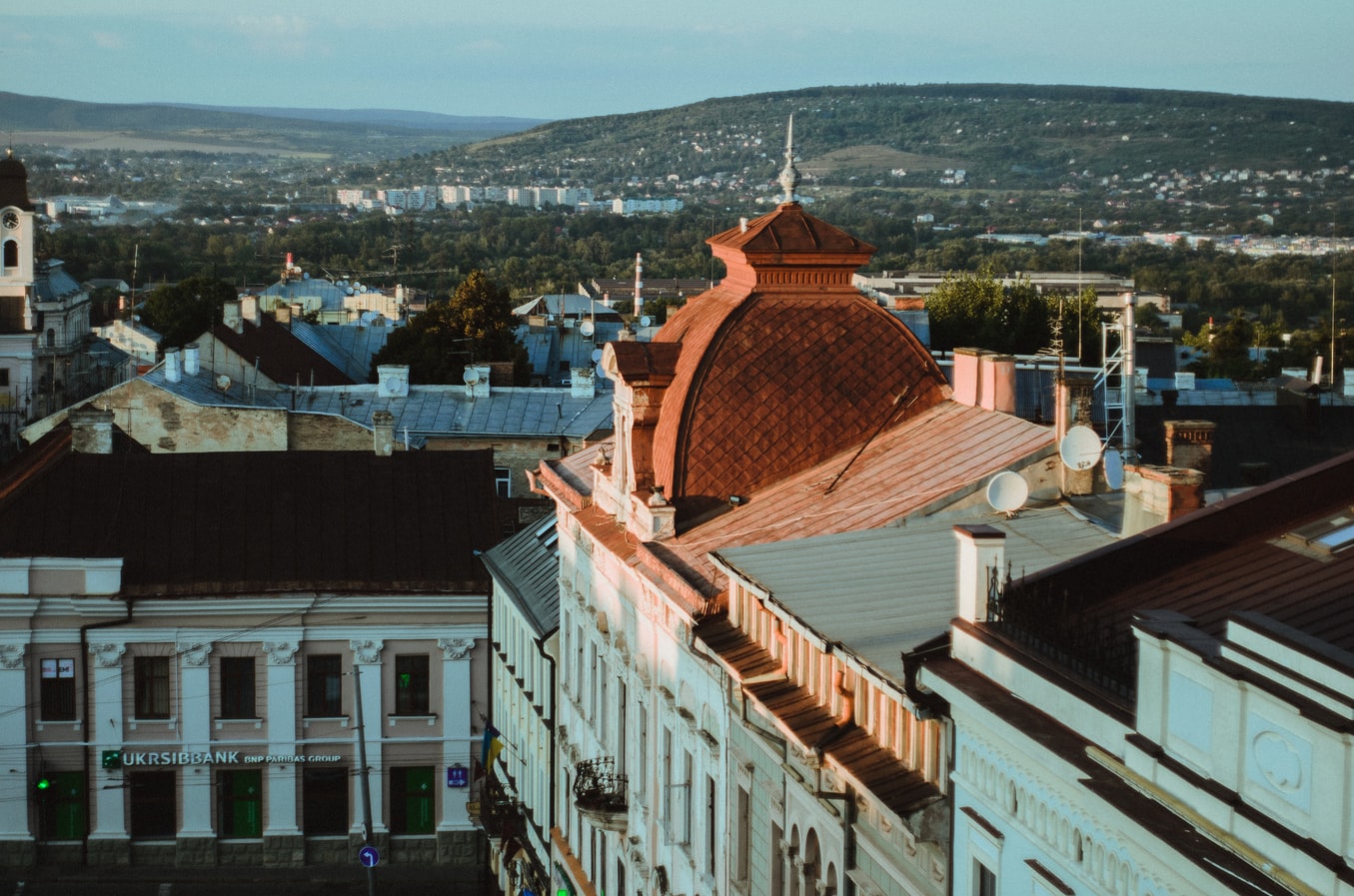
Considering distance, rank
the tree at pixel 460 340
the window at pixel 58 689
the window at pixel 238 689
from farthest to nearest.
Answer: the tree at pixel 460 340 < the window at pixel 238 689 < the window at pixel 58 689

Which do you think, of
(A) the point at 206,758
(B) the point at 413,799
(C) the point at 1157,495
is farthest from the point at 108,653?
(C) the point at 1157,495

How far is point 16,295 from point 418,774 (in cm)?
7140

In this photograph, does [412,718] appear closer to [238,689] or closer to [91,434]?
[238,689]

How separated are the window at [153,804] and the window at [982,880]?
31454mm

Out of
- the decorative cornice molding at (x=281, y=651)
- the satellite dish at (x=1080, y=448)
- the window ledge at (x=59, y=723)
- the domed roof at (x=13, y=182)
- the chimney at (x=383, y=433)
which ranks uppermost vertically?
the domed roof at (x=13, y=182)

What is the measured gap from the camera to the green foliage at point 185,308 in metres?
118

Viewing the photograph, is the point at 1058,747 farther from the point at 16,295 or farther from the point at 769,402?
the point at 16,295

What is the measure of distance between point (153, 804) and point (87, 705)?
95.5 inches

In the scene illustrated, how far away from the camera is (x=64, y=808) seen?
43031mm

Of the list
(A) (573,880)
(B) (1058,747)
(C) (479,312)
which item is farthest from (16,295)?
(B) (1058,747)

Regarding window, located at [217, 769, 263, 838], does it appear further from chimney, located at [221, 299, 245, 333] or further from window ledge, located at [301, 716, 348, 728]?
chimney, located at [221, 299, 245, 333]

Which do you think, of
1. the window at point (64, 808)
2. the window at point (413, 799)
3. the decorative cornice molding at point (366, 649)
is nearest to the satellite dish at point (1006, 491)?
the decorative cornice molding at point (366, 649)

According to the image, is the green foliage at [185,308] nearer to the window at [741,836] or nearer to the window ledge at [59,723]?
the window ledge at [59,723]

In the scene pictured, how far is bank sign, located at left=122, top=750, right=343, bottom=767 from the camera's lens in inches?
1679
